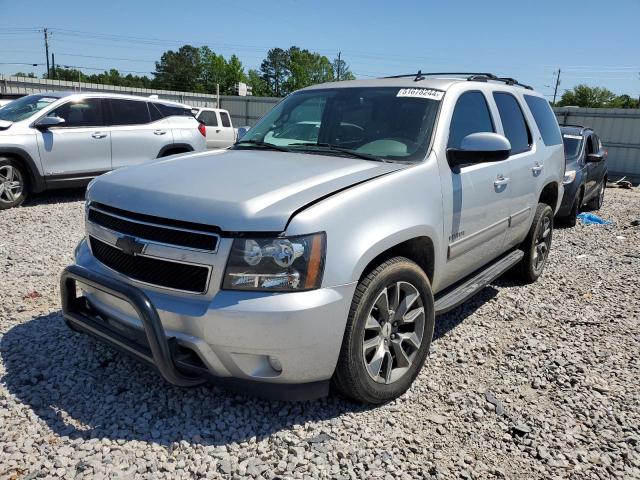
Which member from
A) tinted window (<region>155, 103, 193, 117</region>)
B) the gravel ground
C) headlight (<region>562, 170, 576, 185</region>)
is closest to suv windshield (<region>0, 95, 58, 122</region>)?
tinted window (<region>155, 103, 193, 117</region>)

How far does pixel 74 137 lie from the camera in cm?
812

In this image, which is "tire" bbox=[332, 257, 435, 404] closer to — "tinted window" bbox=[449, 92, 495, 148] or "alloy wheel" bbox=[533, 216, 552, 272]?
"tinted window" bbox=[449, 92, 495, 148]

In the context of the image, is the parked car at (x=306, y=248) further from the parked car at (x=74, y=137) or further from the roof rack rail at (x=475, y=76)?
the parked car at (x=74, y=137)

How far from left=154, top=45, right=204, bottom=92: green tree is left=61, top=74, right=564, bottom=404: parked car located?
92723 mm

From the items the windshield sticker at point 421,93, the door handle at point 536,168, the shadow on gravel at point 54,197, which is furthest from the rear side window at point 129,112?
the door handle at point 536,168

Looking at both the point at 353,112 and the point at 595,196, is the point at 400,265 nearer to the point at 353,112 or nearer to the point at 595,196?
the point at 353,112

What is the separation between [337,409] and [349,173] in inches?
52.8

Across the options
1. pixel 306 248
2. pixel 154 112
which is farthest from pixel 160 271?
pixel 154 112

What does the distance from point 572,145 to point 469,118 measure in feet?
22.0

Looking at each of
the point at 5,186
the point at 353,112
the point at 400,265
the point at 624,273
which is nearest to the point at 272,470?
the point at 400,265

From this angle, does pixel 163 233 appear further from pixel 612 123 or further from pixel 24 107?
pixel 612 123

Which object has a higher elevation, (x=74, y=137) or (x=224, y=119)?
(x=224, y=119)

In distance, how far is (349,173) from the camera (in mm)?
2834

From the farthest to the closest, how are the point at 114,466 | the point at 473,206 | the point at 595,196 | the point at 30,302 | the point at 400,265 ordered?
1. the point at 595,196
2. the point at 30,302
3. the point at 473,206
4. the point at 400,265
5. the point at 114,466
